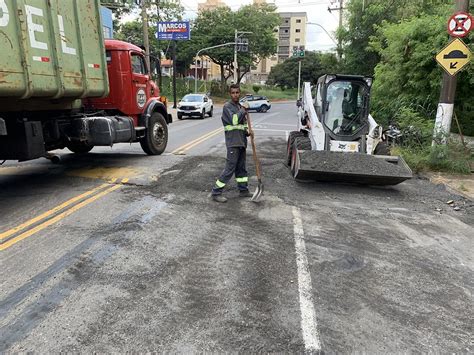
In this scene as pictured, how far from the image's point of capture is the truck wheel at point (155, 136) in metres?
10.3

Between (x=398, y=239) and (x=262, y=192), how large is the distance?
2406 millimetres

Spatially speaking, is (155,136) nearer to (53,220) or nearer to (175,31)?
(53,220)

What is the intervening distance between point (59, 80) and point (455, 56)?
26.4 ft

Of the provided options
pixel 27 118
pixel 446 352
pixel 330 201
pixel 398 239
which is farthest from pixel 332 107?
pixel 446 352

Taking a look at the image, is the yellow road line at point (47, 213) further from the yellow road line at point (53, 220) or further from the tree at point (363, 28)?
the tree at point (363, 28)

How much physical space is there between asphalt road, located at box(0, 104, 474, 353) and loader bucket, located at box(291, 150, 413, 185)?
328 millimetres

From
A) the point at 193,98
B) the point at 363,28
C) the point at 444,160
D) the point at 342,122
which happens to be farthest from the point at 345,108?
the point at 193,98

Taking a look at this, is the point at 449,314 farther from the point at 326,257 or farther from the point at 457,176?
the point at 457,176

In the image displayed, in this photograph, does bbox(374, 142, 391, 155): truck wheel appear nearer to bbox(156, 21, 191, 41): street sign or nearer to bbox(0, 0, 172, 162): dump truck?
bbox(0, 0, 172, 162): dump truck

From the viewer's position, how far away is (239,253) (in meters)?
4.54

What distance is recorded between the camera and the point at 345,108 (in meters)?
8.97

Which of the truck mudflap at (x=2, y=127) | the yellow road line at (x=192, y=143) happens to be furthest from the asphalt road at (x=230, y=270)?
the yellow road line at (x=192, y=143)

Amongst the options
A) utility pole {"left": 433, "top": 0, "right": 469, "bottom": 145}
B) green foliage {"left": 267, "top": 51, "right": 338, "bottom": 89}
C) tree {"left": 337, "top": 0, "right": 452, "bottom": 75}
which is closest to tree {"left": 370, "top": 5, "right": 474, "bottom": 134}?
utility pole {"left": 433, "top": 0, "right": 469, "bottom": 145}

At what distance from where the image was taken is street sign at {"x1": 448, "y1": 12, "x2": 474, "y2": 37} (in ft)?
28.6
